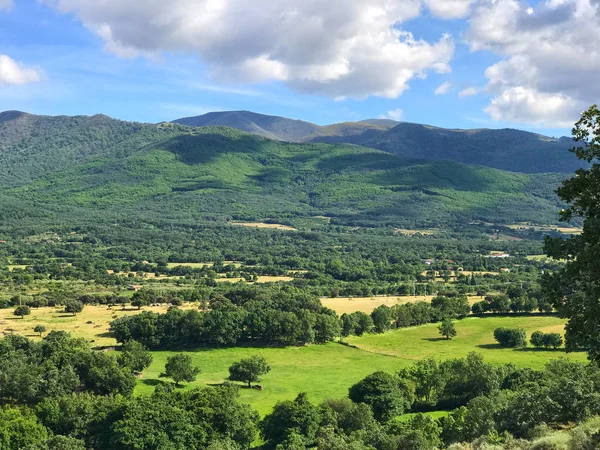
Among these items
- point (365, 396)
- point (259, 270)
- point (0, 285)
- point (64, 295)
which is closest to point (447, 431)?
point (365, 396)

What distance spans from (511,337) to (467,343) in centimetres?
624

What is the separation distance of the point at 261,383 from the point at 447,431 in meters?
28.0

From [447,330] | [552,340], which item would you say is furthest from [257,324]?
[552,340]

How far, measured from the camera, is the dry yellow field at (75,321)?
8338cm

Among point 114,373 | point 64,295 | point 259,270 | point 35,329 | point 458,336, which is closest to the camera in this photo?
point 114,373

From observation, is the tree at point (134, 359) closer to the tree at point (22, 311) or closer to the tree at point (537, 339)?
the tree at point (22, 311)

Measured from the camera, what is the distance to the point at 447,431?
44.0m

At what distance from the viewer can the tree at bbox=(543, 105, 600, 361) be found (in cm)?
1891

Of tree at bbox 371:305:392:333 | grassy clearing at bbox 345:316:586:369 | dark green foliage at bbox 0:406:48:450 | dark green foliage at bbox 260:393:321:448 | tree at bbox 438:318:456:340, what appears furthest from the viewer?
tree at bbox 371:305:392:333

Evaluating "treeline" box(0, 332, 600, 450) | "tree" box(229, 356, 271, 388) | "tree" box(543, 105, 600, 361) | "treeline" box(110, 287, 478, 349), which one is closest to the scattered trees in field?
"treeline" box(110, 287, 478, 349)

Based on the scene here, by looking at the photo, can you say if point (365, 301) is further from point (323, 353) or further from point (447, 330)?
point (323, 353)

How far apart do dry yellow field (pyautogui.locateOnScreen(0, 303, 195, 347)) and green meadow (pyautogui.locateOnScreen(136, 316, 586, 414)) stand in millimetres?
11599

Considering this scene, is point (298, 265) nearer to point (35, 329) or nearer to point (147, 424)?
point (35, 329)

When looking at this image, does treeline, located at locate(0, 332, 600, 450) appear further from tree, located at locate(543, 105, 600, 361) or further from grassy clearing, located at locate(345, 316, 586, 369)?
grassy clearing, located at locate(345, 316, 586, 369)
